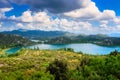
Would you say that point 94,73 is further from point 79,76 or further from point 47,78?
point 47,78

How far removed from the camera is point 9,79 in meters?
39.4

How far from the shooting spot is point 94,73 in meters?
47.0

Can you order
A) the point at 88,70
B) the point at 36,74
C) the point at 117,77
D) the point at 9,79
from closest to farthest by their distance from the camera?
the point at 9,79 → the point at 36,74 → the point at 117,77 → the point at 88,70

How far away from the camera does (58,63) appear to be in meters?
56.5

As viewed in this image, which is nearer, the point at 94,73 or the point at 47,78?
the point at 47,78

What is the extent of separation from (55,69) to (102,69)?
12097 mm

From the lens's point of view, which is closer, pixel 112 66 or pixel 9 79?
pixel 9 79

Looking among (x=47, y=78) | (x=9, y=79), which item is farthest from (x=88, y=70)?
(x=9, y=79)

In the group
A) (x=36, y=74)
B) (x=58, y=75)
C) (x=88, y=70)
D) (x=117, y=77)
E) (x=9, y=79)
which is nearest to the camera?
(x=9, y=79)

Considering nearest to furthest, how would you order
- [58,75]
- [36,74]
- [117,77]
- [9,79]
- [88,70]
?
[9,79] → [36,74] → [117,77] → [88,70] → [58,75]

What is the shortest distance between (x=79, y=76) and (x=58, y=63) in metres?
10.2

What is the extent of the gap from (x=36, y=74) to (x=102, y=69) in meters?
14.5

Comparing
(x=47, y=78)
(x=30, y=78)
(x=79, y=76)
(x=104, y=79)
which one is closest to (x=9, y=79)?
(x=30, y=78)

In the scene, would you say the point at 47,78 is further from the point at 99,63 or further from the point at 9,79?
the point at 99,63
